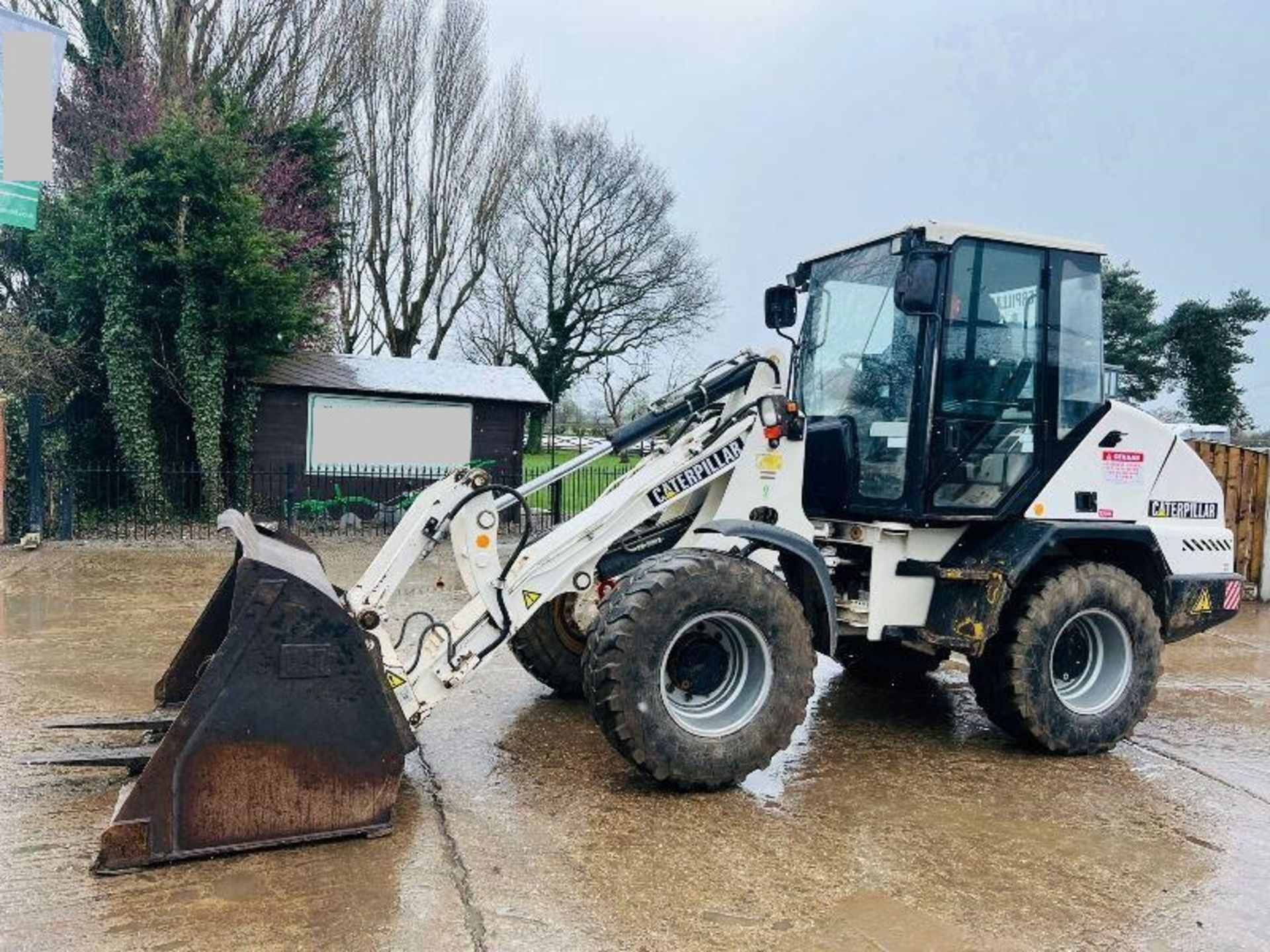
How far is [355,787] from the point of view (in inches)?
140

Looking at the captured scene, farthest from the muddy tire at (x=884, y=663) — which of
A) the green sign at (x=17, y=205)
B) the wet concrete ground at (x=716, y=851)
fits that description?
the green sign at (x=17, y=205)

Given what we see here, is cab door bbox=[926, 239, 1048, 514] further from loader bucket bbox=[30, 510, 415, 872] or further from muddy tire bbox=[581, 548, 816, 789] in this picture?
loader bucket bbox=[30, 510, 415, 872]

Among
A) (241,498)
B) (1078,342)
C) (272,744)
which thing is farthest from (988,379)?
(241,498)

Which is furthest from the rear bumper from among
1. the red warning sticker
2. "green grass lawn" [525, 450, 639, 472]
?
"green grass lawn" [525, 450, 639, 472]

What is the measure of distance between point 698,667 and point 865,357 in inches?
77.6

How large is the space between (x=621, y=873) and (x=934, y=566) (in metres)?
2.45

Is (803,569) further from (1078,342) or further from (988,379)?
(1078,342)

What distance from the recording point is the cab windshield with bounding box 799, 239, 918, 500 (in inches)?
198

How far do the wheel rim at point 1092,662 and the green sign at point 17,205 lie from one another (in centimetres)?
1216

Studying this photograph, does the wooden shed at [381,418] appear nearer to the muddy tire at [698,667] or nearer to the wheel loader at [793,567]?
the wheel loader at [793,567]

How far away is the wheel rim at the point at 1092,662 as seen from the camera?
201 inches

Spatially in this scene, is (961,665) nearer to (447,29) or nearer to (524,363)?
(447,29)

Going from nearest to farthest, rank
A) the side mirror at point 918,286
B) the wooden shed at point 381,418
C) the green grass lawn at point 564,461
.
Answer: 1. the side mirror at point 918,286
2. the green grass lawn at point 564,461
3. the wooden shed at point 381,418

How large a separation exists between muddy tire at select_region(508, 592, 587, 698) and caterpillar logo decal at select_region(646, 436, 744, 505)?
1.13 m
